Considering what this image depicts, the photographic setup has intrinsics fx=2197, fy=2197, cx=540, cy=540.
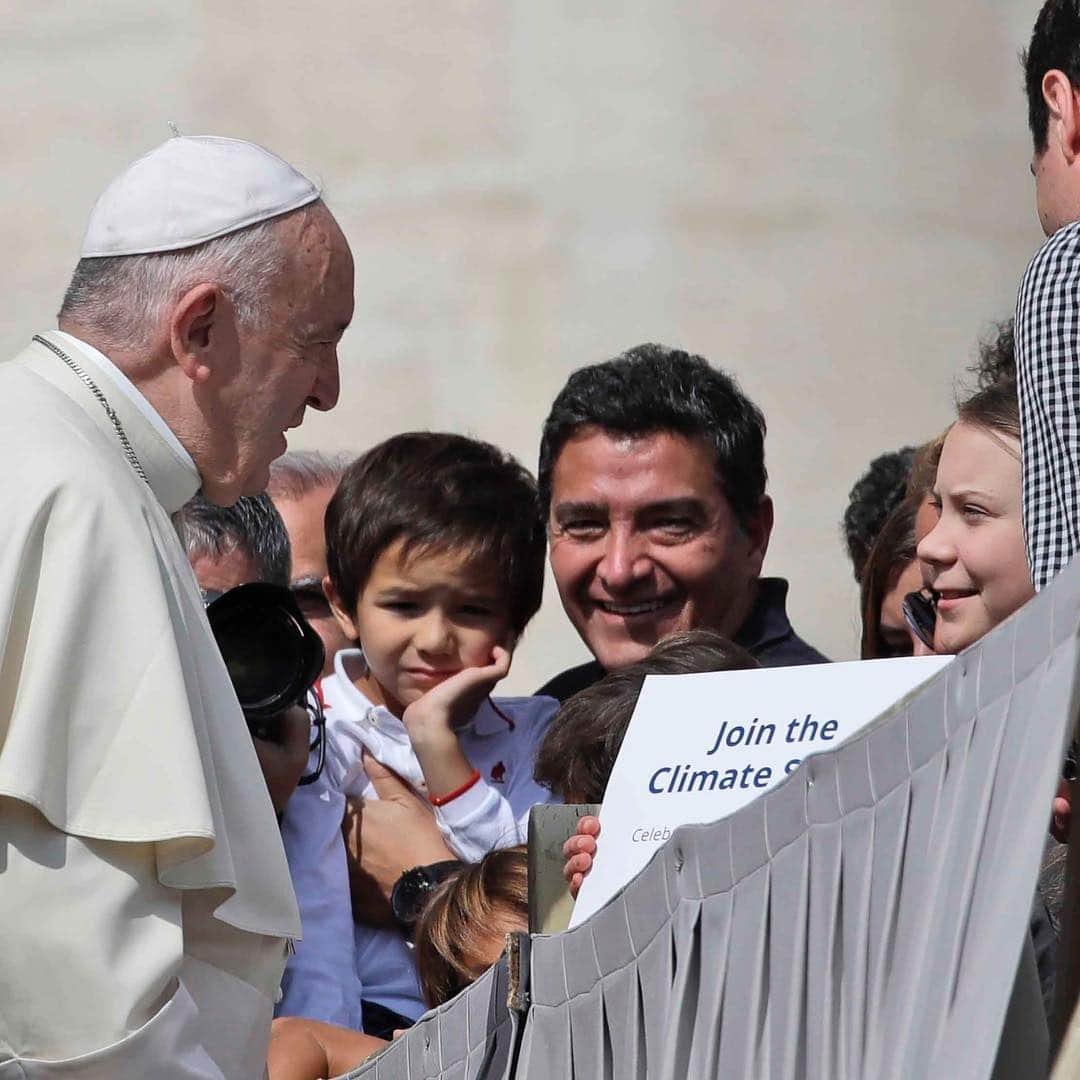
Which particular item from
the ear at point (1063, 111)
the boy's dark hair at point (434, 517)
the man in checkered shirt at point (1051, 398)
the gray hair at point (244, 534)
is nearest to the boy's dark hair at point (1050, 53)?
the ear at point (1063, 111)

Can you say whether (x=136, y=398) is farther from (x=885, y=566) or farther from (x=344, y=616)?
(x=885, y=566)

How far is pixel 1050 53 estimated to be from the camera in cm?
270

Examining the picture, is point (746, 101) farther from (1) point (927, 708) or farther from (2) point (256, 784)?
(1) point (927, 708)

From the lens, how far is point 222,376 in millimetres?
2791

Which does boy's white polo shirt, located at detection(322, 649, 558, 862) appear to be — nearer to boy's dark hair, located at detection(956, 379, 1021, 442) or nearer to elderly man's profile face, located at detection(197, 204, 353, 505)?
elderly man's profile face, located at detection(197, 204, 353, 505)

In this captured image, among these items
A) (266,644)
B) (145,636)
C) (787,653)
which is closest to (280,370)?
(145,636)

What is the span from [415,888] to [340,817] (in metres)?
0.26

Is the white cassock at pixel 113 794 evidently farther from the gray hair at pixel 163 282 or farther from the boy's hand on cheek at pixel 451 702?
the boy's hand on cheek at pixel 451 702

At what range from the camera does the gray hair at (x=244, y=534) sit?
3980 millimetres

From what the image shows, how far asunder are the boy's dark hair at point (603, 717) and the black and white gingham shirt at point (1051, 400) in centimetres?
63

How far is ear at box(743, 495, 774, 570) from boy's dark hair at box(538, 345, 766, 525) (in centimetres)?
1

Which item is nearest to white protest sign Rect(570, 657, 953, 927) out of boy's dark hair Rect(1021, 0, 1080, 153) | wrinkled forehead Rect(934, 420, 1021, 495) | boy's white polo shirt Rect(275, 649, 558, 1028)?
wrinkled forehead Rect(934, 420, 1021, 495)

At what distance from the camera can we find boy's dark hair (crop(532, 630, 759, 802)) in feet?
9.53

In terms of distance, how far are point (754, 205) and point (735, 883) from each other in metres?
4.66
